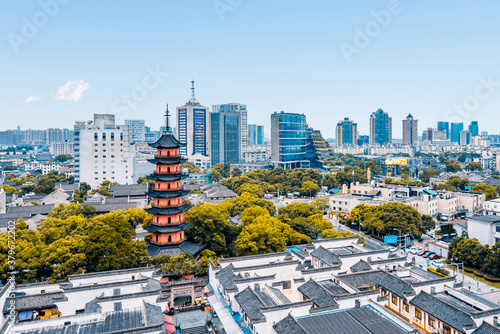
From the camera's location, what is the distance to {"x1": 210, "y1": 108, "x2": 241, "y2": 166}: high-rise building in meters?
129

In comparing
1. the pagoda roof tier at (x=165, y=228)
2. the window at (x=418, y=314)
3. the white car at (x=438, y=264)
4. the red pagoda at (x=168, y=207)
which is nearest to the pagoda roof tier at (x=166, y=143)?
the red pagoda at (x=168, y=207)

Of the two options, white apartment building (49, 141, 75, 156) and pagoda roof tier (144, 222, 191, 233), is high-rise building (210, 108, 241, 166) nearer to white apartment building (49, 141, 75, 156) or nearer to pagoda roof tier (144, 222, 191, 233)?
white apartment building (49, 141, 75, 156)

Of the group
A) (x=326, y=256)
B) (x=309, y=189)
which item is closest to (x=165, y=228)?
(x=326, y=256)

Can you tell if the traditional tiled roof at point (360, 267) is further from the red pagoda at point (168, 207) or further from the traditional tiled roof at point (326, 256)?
the red pagoda at point (168, 207)

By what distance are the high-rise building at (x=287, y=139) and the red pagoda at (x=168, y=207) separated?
237ft

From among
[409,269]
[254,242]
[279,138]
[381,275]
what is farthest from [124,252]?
[279,138]

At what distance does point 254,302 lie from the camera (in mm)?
20891

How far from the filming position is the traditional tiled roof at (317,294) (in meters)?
21.0

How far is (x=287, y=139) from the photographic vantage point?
105625mm

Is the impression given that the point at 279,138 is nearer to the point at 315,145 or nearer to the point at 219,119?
the point at 315,145

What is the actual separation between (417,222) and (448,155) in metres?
128

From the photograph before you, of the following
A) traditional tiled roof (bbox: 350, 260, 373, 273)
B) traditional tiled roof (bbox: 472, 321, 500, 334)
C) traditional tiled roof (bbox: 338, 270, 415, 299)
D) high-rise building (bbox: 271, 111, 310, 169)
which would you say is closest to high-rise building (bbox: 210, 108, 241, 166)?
high-rise building (bbox: 271, 111, 310, 169)

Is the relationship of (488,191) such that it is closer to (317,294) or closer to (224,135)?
(317,294)

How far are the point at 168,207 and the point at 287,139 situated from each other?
3002 inches
